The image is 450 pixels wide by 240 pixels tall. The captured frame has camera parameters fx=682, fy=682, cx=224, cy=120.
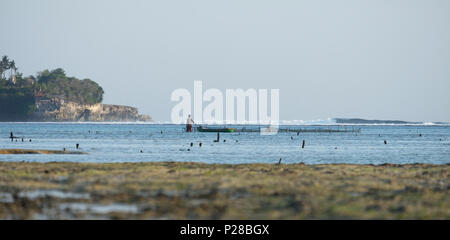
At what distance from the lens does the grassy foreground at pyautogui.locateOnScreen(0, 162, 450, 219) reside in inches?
846

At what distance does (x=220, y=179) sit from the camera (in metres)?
31.8

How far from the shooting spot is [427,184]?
99.8 ft

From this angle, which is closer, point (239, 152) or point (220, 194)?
point (220, 194)

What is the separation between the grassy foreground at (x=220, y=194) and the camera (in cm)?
2150

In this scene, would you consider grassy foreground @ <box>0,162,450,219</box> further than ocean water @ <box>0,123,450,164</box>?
No

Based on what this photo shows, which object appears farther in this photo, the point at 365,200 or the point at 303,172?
the point at 303,172

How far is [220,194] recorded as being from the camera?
84.7 ft

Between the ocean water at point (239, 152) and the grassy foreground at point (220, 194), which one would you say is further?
the ocean water at point (239, 152)

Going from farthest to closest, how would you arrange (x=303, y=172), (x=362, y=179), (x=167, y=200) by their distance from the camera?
(x=303, y=172) → (x=362, y=179) → (x=167, y=200)

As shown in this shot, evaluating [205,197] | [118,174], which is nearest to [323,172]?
[118,174]
